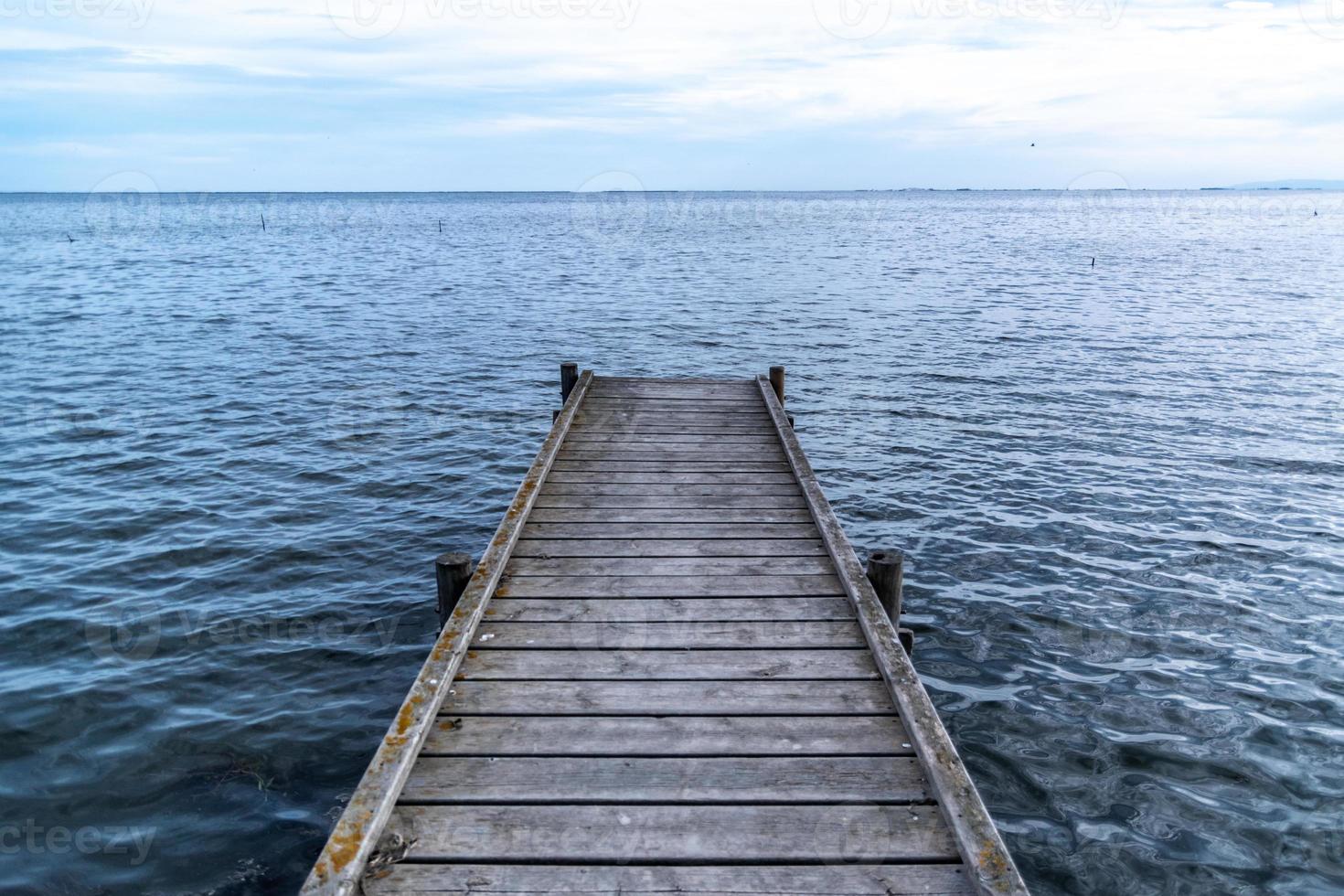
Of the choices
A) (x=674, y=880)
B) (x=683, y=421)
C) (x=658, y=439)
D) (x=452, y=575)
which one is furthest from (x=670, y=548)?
(x=683, y=421)

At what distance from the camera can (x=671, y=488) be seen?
29.2 feet

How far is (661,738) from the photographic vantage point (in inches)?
184

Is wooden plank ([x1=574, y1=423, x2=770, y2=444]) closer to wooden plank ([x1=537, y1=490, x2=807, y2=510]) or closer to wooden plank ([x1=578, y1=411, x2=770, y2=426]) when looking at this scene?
wooden plank ([x1=578, y1=411, x2=770, y2=426])

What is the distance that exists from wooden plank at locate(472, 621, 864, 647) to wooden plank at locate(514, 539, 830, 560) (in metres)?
1.22

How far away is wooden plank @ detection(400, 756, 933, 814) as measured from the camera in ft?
13.8

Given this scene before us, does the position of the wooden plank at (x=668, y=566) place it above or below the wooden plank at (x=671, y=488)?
below

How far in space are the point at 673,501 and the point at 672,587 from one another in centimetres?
198

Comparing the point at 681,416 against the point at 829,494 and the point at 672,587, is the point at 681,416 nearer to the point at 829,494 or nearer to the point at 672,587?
the point at 829,494

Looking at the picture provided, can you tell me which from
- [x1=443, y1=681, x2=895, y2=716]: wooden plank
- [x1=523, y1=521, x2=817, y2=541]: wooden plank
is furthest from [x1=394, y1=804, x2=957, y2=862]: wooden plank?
[x1=523, y1=521, x2=817, y2=541]: wooden plank

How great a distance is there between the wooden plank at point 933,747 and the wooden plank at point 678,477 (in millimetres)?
1816

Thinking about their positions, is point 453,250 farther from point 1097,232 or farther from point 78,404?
point 1097,232

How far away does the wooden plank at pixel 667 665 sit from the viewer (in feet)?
17.4

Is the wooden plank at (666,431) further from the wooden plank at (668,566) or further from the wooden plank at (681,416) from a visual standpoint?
the wooden plank at (668,566)

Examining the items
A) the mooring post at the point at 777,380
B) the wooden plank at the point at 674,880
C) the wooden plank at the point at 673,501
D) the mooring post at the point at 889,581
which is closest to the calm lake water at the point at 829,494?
the mooring post at the point at 889,581
